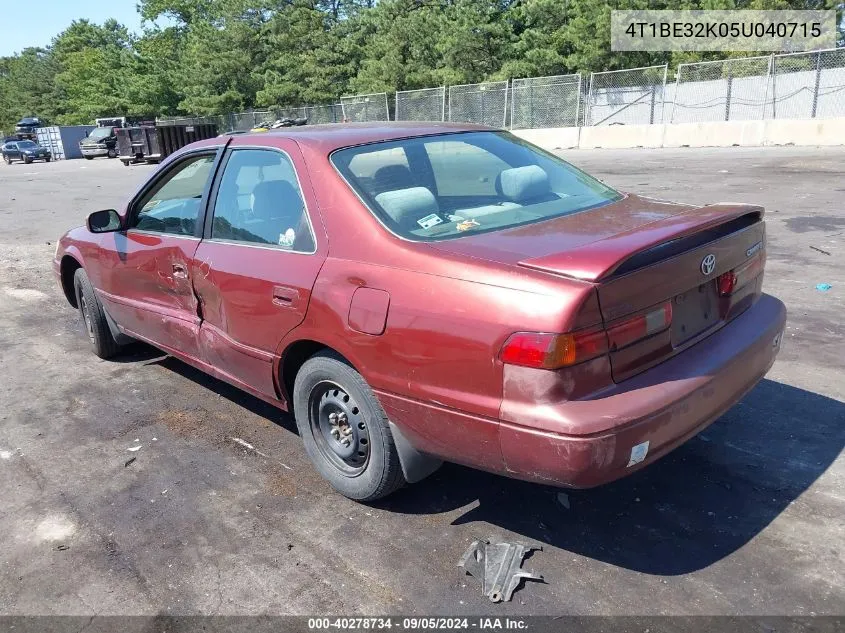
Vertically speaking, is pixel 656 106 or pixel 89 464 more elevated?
pixel 656 106

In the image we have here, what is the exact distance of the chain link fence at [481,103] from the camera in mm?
28498

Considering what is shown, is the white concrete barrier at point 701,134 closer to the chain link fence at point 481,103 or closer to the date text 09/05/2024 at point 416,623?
the chain link fence at point 481,103

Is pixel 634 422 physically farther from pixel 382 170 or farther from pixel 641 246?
pixel 382 170

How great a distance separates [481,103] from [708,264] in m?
A: 27.6

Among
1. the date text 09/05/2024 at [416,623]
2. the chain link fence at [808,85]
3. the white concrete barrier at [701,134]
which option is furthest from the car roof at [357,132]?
the chain link fence at [808,85]

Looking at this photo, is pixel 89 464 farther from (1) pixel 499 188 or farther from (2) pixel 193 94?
(2) pixel 193 94

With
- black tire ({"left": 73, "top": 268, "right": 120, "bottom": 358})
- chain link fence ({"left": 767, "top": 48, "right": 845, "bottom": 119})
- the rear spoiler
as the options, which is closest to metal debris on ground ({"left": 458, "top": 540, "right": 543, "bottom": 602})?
the rear spoiler

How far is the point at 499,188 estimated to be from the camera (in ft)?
11.7

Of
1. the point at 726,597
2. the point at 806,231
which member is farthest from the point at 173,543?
the point at 806,231

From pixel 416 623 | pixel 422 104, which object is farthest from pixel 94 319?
pixel 422 104

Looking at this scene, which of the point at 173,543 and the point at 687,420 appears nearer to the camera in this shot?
the point at 687,420

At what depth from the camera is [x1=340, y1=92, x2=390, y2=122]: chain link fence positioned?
31922 millimetres

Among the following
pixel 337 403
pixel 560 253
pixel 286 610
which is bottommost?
pixel 286 610

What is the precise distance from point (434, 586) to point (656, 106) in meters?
26.8
